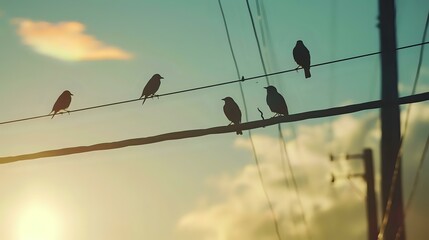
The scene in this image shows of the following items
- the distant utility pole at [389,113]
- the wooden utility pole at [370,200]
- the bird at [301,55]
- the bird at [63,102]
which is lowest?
the wooden utility pole at [370,200]

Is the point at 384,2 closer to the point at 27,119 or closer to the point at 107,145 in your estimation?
the point at 107,145

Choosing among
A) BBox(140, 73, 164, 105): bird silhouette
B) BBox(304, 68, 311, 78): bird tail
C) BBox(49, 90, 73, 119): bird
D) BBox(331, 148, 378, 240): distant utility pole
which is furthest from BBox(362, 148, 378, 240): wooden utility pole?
BBox(49, 90, 73, 119): bird

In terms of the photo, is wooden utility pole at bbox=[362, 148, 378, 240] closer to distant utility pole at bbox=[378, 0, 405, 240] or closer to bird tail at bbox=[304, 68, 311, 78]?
bird tail at bbox=[304, 68, 311, 78]

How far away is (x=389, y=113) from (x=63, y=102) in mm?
7736

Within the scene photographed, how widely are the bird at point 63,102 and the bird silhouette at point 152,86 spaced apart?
6.22 feet

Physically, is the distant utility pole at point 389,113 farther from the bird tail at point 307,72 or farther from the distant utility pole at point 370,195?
the distant utility pole at point 370,195

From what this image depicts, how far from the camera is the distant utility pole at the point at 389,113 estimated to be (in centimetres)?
1035

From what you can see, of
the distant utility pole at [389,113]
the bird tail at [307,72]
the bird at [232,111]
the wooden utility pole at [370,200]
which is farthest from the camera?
the wooden utility pole at [370,200]

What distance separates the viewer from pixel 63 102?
15.9 meters

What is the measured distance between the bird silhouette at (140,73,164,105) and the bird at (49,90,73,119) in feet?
6.22

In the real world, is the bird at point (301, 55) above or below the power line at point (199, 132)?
above

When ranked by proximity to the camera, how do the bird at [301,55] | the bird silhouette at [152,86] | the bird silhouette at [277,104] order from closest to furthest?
the bird silhouette at [277,104]
the bird at [301,55]
the bird silhouette at [152,86]

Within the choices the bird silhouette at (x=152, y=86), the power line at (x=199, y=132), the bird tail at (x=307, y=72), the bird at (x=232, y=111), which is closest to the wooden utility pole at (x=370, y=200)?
the bird at (x=232, y=111)

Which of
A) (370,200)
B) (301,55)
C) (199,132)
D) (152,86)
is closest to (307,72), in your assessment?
(301,55)
